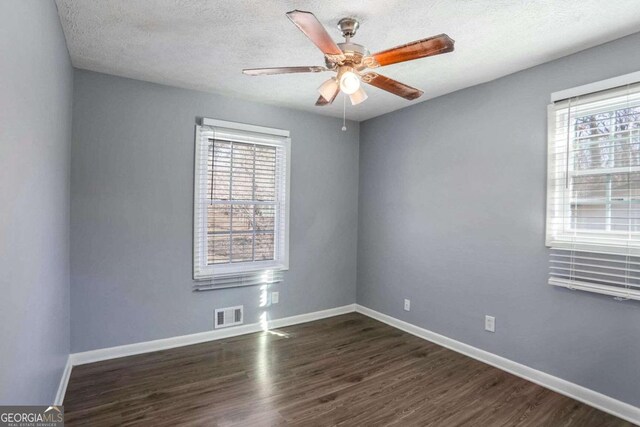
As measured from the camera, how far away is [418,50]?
1759 mm

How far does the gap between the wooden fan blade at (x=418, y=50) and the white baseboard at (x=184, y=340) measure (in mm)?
2968

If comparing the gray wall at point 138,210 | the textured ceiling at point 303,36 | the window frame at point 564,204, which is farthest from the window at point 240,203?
the window frame at point 564,204

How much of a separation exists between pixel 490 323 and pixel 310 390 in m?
1.69

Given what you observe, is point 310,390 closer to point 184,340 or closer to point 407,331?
point 184,340

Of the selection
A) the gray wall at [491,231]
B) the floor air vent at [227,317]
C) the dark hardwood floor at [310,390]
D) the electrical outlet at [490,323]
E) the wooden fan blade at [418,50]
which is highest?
the wooden fan blade at [418,50]

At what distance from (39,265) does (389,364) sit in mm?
2643

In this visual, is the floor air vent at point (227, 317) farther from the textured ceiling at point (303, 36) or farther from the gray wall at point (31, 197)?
the textured ceiling at point (303, 36)

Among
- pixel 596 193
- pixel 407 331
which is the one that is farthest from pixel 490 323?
pixel 596 193

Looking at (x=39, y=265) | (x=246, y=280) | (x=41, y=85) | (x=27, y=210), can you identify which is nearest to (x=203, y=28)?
(x=41, y=85)

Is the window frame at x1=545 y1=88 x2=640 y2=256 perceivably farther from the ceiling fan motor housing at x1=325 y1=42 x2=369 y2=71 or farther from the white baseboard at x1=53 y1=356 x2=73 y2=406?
the white baseboard at x1=53 y1=356 x2=73 y2=406

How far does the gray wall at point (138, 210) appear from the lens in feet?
9.53

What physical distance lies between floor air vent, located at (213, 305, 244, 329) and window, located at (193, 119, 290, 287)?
0.28 metres

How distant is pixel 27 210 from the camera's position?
1.49 metres

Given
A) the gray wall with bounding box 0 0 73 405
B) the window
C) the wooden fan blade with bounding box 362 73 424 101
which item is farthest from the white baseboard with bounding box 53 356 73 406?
the wooden fan blade with bounding box 362 73 424 101
